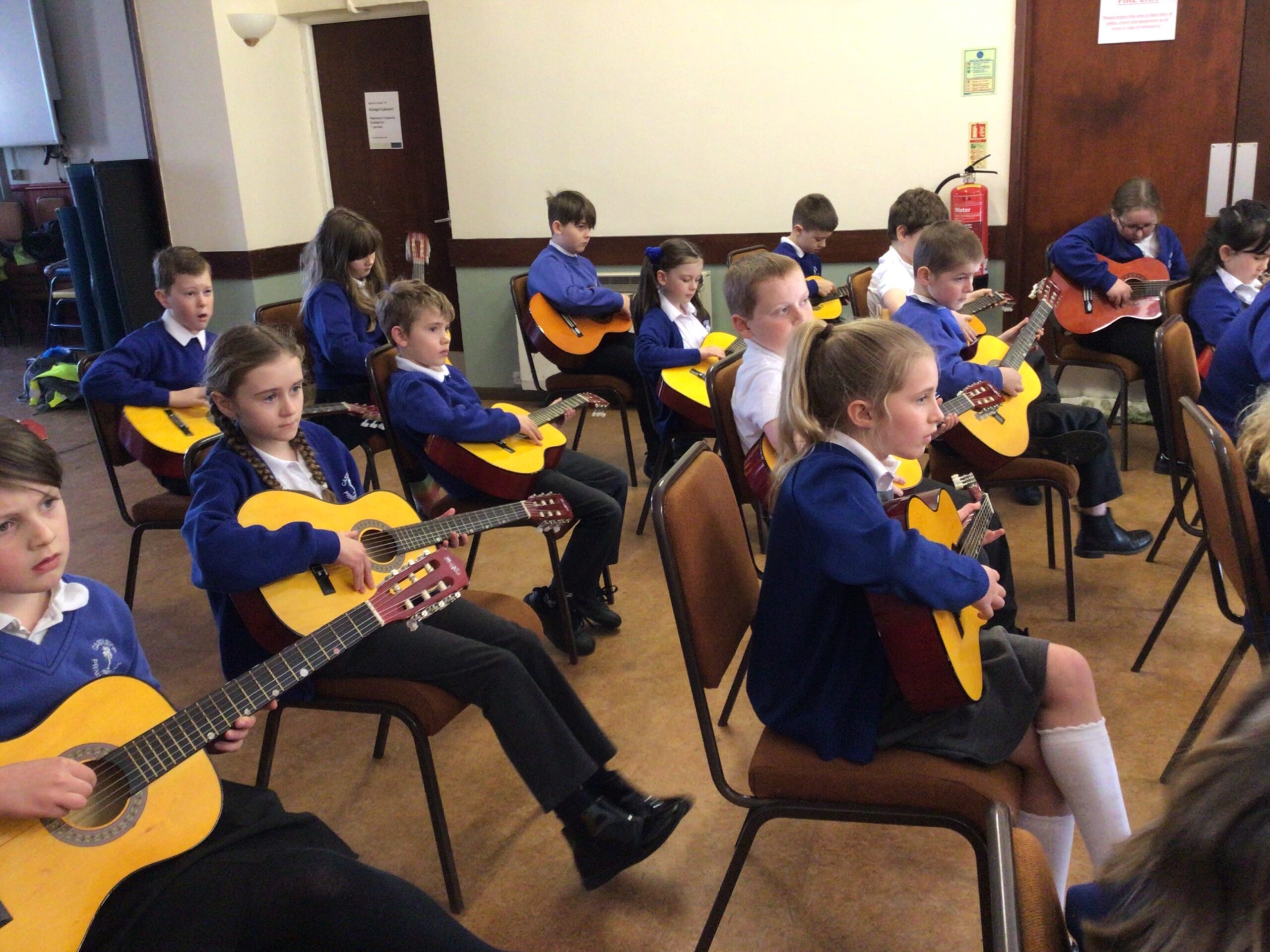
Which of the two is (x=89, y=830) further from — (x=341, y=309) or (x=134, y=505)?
(x=341, y=309)

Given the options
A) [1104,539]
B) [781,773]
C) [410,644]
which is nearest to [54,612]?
[410,644]

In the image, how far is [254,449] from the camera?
198 cm

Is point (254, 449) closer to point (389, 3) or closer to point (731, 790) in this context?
point (731, 790)

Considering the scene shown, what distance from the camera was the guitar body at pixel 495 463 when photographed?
2.64 meters

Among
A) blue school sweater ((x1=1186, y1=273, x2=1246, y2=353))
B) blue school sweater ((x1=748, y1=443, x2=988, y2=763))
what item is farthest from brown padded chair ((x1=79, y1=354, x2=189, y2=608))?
blue school sweater ((x1=1186, y1=273, x2=1246, y2=353))

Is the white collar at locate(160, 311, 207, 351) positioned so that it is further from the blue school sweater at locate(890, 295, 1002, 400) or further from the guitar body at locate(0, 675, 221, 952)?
the blue school sweater at locate(890, 295, 1002, 400)

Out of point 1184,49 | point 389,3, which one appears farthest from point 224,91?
point 1184,49

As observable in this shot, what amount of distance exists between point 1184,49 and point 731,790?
4.17 metres

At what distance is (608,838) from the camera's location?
1831 mm

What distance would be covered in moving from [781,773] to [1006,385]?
1674 millimetres

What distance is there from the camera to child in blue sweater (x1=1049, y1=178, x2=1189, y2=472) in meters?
3.92

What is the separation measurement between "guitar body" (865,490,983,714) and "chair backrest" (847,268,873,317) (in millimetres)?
2681

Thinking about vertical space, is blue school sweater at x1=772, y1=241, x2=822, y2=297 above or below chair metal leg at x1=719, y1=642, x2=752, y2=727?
above

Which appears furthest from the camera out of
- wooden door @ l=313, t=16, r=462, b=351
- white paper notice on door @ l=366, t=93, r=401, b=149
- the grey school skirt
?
white paper notice on door @ l=366, t=93, r=401, b=149
